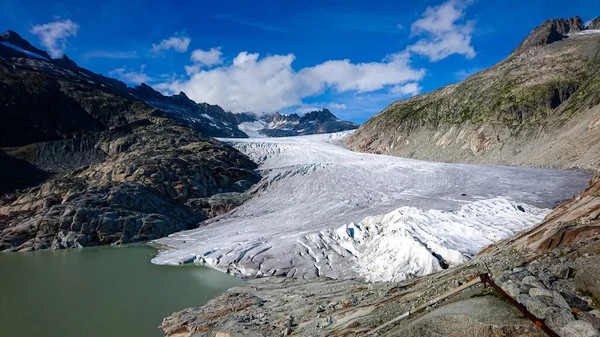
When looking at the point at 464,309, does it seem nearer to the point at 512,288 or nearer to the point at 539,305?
the point at 512,288

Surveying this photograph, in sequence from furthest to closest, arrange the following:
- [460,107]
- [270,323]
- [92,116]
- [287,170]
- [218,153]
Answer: [92,116] → [460,107] → [218,153] → [287,170] → [270,323]

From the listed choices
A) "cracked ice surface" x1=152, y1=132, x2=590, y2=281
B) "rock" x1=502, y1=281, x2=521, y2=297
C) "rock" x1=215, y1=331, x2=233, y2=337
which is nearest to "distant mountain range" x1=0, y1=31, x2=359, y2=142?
"cracked ice surface" x1=152, y1=132, x2=590, y2=281

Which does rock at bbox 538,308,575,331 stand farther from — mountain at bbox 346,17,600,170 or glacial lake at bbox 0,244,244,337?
mountain at bbox 346,17,600,170

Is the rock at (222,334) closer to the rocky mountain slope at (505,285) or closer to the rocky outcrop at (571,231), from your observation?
the rocky mountain slope at (505,285)

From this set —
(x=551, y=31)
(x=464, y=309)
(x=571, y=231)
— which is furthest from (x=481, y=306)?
(x=551, y=31)

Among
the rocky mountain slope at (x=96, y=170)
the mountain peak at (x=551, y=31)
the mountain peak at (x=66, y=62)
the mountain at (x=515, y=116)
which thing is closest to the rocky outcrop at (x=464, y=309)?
the rocky mountain slope at (x=96, y=170)

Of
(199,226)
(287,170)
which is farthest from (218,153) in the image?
(199,226)

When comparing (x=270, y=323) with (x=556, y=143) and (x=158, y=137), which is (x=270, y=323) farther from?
(x=158, y=137)
